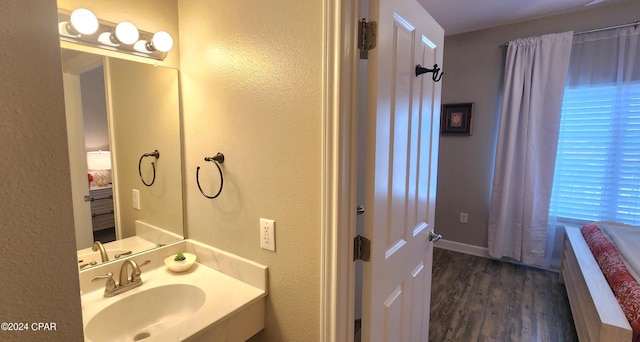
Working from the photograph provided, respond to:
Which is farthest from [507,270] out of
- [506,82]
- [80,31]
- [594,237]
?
[80,31]

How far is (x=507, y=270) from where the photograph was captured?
3.05 m

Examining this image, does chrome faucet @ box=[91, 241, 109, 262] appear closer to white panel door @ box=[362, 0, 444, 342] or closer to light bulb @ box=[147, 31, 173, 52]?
light bulb @ box=[147, 31, 173, 52]

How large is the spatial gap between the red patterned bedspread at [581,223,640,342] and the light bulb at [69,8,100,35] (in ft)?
8.85

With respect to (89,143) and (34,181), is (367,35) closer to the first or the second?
(34,181)

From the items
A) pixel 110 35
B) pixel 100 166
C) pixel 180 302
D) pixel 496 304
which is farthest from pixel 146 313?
pixel 496 304

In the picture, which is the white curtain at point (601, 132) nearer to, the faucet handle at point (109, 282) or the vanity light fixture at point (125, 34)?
the vanity light fixture at point (125, 34)

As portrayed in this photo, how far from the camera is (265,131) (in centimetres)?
114

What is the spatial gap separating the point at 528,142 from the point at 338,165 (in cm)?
285

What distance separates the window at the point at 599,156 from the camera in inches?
100

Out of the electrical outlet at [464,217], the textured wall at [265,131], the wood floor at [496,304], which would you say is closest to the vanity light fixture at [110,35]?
the textured wall at [265,131]

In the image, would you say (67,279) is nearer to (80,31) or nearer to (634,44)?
(80,31)

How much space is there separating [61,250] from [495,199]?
360 centimetres

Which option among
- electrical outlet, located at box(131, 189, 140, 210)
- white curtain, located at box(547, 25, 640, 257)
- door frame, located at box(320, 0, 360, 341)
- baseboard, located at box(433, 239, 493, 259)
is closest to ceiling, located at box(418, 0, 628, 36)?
white curtain, located at box(547, 25, 640, 257)

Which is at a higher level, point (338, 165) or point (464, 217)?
point (338, 165)
